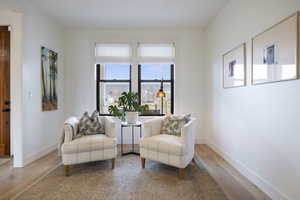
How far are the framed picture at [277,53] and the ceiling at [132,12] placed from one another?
4.72ft

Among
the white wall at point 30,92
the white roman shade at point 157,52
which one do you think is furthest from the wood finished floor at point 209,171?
the white roman shade at point 157,52

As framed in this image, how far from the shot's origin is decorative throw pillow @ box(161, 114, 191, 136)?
10.5 feet

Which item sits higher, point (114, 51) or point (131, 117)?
point (114, 51)

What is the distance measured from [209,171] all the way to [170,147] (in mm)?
736

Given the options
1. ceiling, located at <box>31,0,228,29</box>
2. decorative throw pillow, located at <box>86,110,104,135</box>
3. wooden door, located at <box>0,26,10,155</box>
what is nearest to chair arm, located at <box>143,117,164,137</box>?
decorative throw pillow, located at <box>86,110,104,135</box>

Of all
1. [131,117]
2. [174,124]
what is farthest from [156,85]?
[174,124]

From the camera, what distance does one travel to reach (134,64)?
462 centimetres

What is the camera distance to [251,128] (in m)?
2.56

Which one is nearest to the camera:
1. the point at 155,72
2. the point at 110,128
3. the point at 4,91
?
the point at 110,128

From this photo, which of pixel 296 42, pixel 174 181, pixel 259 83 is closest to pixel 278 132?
pixel 259 83

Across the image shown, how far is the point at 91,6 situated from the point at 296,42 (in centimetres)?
318

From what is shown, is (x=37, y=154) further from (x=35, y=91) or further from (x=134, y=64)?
(x=134, y=64)

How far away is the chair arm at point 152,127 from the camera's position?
A: 10.4ft

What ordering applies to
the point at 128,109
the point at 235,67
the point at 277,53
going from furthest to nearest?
the point at 128,109 < the point at 235,67 < the point at 277,53
